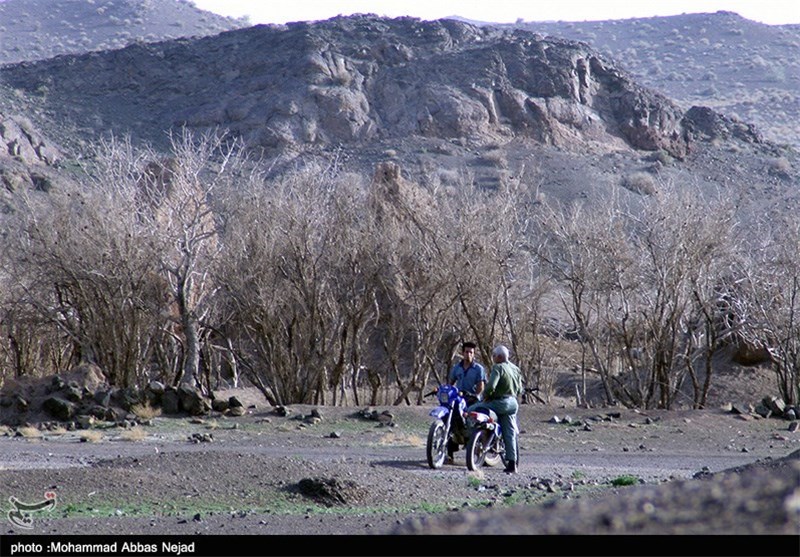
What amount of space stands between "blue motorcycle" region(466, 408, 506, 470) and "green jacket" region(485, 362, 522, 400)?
0.32 m

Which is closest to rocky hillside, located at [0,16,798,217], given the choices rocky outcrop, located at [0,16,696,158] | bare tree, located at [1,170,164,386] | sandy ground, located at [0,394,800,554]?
rocky outcrop, located at [0,16,696,158]

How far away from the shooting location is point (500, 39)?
8556cm

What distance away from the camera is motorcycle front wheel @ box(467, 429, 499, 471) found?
1464cm

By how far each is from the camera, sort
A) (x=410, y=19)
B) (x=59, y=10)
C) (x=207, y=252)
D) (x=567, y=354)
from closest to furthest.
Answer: (x=207, y=252) < (x=567, y=354) < (x=410, y=19) < (x=59, y=10)

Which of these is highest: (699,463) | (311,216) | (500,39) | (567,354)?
(500,39)

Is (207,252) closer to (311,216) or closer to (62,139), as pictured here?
(311,216)

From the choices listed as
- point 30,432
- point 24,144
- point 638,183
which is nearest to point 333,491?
point 30,432

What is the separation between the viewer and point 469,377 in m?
15.1

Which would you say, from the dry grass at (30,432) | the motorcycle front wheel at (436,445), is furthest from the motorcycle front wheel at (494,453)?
the dry grass at (30,432)

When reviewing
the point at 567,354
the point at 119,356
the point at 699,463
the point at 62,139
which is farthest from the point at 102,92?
the point at 699,463

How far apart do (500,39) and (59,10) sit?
67.6 meters

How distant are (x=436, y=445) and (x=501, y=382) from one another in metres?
1.40

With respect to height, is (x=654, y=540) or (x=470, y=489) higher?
(x=654, y=540)

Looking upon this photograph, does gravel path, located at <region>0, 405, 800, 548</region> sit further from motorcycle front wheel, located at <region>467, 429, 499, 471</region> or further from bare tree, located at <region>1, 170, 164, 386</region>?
bare tree, located at <region>1, 170, 164, 386</region>
